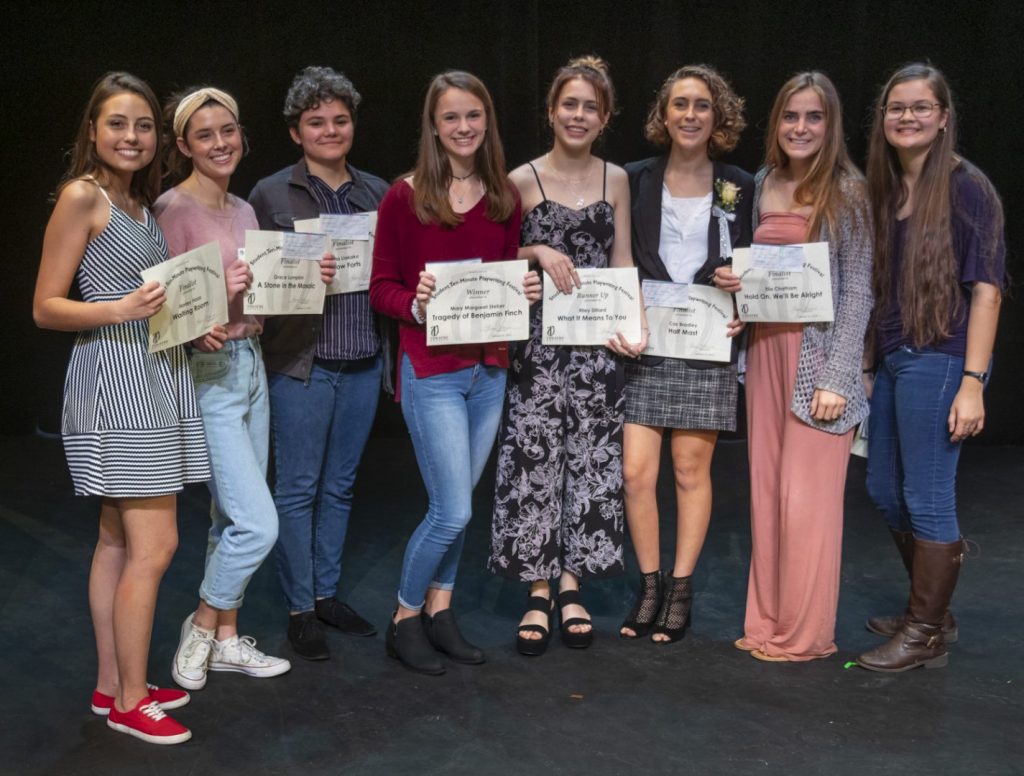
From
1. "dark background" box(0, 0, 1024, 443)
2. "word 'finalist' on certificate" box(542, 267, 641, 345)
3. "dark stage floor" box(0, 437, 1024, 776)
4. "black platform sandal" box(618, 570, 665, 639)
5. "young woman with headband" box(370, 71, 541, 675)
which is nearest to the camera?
"dark stage floor" box(0, 437, 1024, 776)

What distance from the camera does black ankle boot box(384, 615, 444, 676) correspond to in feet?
10.2

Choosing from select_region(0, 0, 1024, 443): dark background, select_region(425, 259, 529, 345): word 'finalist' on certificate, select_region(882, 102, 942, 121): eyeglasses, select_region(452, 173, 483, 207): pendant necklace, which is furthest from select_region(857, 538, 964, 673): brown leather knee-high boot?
select_region(0, 0, 1024, 443): dark background

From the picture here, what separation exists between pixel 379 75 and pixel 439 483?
10.9 feet

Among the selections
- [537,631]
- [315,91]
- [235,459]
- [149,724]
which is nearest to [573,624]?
[537,631]

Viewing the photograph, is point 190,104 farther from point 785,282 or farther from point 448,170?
point 785,282

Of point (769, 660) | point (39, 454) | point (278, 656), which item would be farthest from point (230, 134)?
point (39, 454)

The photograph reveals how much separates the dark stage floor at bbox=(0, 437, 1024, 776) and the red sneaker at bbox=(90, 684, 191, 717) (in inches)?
1.2

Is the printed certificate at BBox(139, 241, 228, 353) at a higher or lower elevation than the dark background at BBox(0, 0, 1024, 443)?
lower

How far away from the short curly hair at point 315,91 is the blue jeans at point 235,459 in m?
0.68

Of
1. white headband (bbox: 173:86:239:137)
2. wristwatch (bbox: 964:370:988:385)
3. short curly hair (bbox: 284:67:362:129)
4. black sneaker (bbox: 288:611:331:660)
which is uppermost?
short curly hair (bbox: 284:67:362:129)

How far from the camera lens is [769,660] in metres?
3.20

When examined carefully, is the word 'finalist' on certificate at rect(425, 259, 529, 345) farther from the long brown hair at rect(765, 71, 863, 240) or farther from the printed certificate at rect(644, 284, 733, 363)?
the long brown hair at rect(765, 71, 863, 240)

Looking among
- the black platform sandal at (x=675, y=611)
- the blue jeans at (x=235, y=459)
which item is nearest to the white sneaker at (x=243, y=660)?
the blue jeans at (x=235, y=459)

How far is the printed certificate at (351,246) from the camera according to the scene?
310 centimetres
